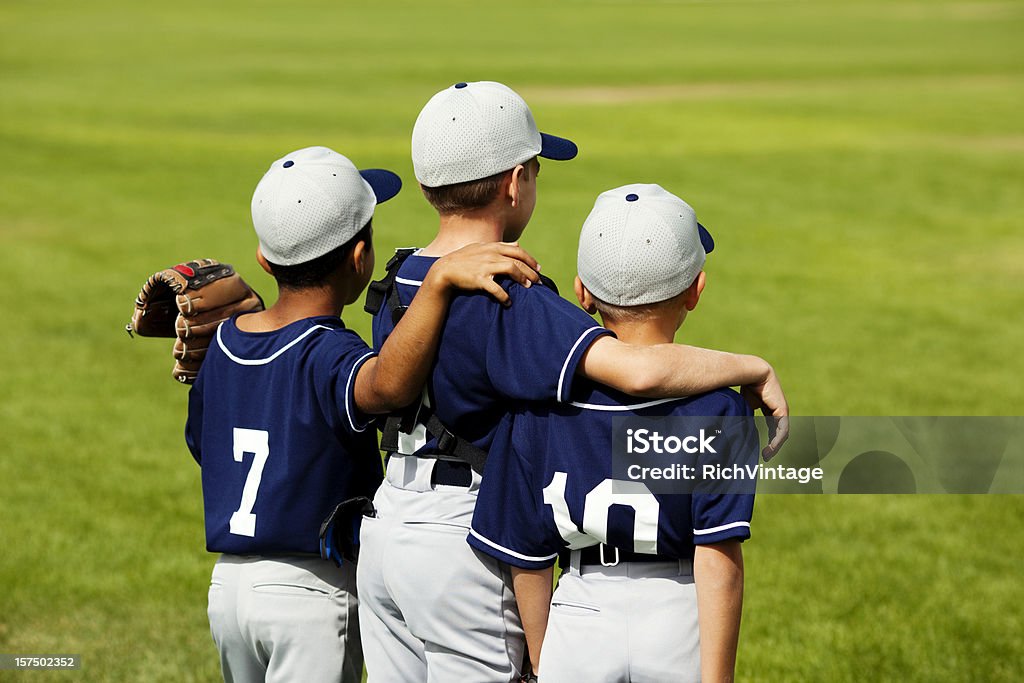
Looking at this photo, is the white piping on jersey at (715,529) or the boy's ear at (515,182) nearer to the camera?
the white piping on jersey at (715,529)

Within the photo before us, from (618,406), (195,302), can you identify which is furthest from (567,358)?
(195,302)

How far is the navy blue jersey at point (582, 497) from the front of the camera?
8.48 ft

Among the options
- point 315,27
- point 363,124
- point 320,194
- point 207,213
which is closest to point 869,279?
point 207,213

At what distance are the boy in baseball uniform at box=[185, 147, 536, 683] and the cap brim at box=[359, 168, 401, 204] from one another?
3.7 inches

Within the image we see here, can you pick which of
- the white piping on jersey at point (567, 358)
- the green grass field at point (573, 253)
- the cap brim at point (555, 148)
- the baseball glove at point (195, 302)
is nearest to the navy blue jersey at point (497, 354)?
the white piping on jersey at point (567, 358)

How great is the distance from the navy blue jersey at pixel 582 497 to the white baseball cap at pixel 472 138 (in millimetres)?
614

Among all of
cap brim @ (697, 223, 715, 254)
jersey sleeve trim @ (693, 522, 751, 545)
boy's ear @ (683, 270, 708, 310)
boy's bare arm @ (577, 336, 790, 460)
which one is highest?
cap brim @ (697, 223, 715, 254)

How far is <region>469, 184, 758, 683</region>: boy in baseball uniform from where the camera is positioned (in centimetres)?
257

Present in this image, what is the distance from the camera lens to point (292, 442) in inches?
125

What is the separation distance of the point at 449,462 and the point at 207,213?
48.2 ft

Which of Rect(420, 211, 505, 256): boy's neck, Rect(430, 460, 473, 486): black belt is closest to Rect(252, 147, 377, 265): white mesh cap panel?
Rect(420, 211, 505, 256): boy's neck

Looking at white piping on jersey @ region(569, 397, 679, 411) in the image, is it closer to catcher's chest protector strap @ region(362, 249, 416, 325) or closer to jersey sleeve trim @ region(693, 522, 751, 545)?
jersey sleeve trim @ region(693, 522, 751, 545)

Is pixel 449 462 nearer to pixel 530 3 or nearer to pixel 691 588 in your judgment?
pixel 691 588

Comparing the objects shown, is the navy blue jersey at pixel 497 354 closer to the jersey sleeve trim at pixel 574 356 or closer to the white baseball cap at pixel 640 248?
the jersey sleeve trim at pixel 574 356
